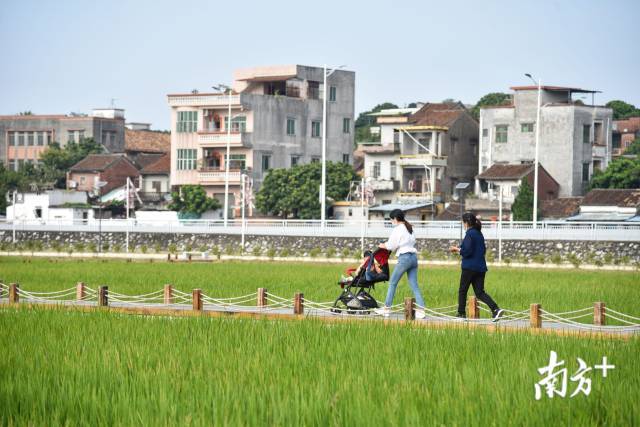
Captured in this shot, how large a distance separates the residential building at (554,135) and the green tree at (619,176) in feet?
3.73

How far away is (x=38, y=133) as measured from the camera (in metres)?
98.8

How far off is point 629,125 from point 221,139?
140ft

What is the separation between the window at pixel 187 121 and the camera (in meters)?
78.4

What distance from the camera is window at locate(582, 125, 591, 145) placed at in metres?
71.7

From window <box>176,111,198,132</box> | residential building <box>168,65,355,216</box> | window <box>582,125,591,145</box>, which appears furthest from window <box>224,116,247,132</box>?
window <box>582,125,591,145</box>

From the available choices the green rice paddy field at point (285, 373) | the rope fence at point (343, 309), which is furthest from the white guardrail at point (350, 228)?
the green rice paddy field at point (285, 373)

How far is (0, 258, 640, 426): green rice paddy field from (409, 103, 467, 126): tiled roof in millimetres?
53178

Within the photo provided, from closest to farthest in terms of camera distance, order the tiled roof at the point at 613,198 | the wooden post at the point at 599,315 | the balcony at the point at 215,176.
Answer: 1. the wooden post at the point at 599,315
2. the tiled roof at the point at 613,198
3. the balcony at the point at 215,176

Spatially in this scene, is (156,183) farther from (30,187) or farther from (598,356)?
(598,356)

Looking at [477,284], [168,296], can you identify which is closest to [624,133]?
[168,296]

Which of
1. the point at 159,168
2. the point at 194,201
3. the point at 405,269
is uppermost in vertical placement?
the point at 159,168

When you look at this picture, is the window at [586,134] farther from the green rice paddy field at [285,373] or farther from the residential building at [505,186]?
the green rice paddy field at [285,373]

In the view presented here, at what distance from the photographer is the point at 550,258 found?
170 ft

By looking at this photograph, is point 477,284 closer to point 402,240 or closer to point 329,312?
point 402,240
